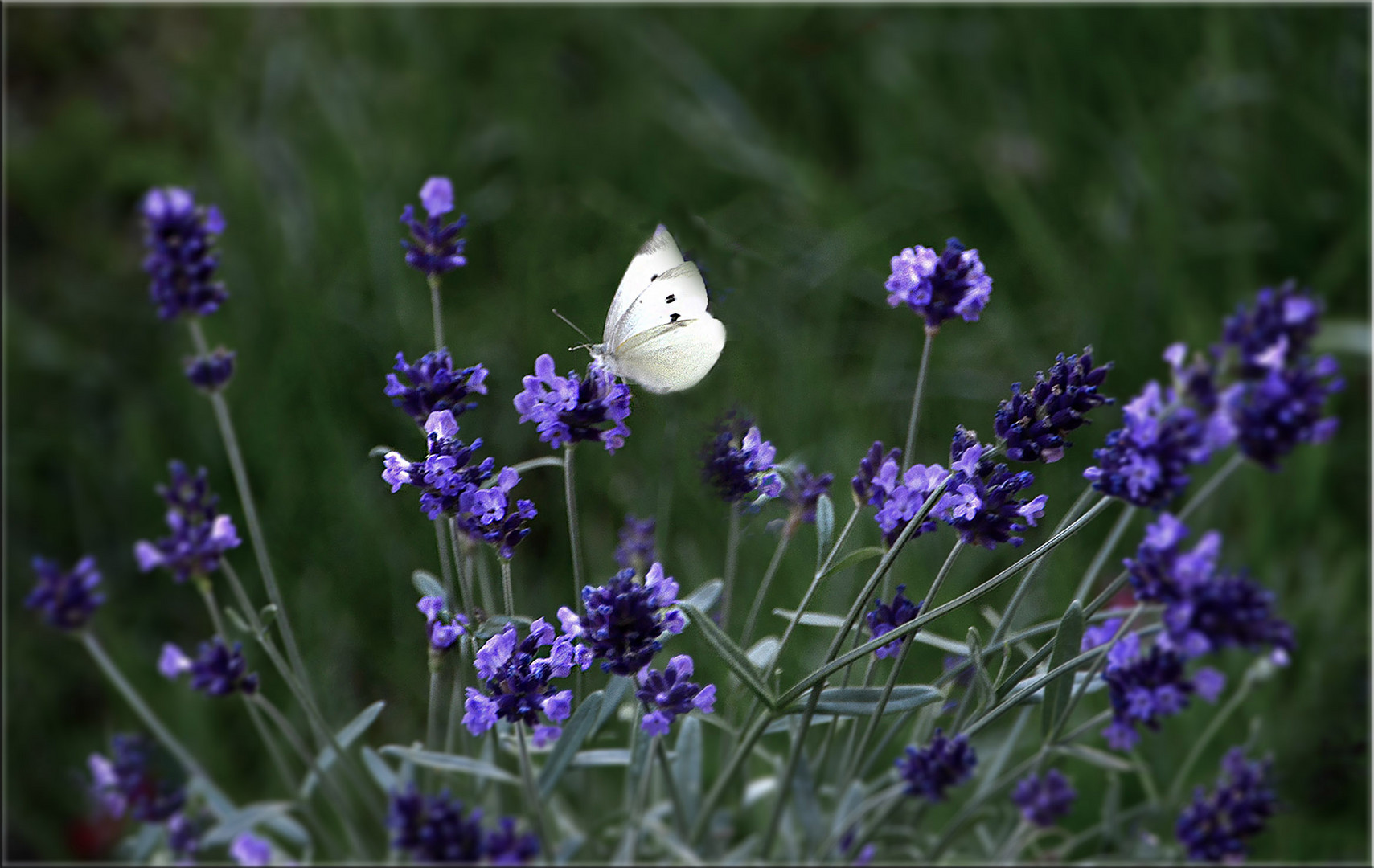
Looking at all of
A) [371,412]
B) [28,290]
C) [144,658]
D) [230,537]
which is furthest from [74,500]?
[230,537]

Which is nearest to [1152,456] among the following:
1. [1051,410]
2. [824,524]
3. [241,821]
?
[1051,410]

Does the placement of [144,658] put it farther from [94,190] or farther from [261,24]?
[261,24]

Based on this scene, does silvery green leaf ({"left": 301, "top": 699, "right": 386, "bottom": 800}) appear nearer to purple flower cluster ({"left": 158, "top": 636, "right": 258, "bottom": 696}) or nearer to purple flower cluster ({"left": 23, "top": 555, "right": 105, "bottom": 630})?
purple flower cluster ({"left": 158, "top": 636, "right": 258, "bottom": 696})

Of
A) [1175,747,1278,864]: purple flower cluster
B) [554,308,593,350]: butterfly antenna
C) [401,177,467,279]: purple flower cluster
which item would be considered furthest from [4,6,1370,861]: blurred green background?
[1175,747,1278,864]: purple flower cluster

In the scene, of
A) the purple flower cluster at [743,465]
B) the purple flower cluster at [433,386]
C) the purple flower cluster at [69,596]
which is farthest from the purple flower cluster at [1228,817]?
Result: the purple flower cluster at [69,596]

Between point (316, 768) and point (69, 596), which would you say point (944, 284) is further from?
point (69, 596)

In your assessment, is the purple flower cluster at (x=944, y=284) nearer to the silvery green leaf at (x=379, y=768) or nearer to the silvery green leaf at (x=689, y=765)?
the silvery green leaf at (x=689, y=765)
